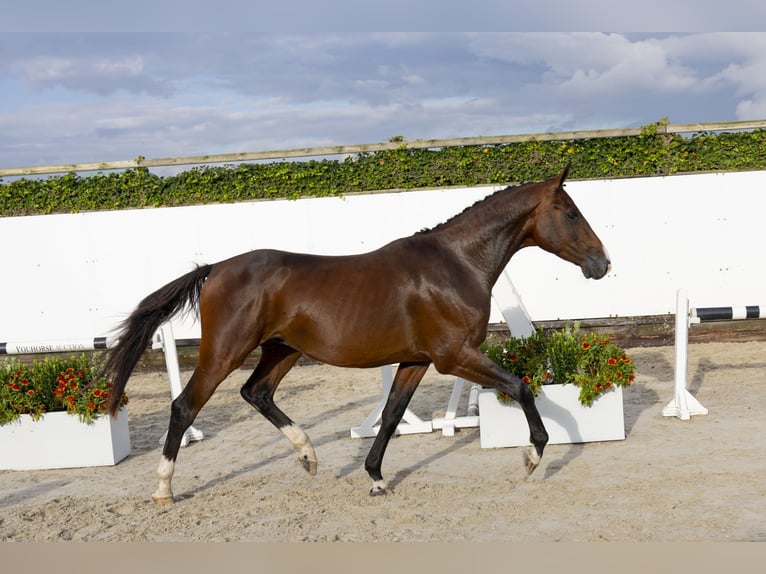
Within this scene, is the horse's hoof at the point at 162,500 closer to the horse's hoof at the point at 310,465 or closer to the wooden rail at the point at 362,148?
the horse's hoof at the point at 310,465

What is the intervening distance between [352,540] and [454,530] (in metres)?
0.56

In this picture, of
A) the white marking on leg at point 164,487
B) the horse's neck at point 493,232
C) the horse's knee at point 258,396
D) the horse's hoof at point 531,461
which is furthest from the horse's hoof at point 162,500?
the horse's neck at point 493,232

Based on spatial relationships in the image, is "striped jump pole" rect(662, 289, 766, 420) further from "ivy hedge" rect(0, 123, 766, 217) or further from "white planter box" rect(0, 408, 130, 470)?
"white planter box" rect(0, 408, 130, 470)

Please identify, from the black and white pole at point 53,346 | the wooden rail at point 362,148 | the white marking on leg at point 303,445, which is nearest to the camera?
the white marking on leg at point 303,445

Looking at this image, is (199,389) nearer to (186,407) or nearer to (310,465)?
(186,407)

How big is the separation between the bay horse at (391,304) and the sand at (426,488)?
1.19 feet

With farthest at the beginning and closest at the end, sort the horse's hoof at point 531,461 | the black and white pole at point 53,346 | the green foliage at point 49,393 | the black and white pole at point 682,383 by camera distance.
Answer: the black and white pole at point 53,346
the black and white pole at point 682,383
the green foliage at point 49,393
the horse's hoof at point 531,461

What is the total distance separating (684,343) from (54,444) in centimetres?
543

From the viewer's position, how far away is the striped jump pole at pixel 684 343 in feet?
22.4

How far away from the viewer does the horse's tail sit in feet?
17.7

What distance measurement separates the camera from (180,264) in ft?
35.5

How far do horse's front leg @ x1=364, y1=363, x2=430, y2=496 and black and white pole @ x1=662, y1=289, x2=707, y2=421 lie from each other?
106 inches

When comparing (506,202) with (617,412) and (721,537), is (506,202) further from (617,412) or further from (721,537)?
(721,537)

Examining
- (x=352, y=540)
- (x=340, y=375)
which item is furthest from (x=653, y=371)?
(x=352, y=540)
